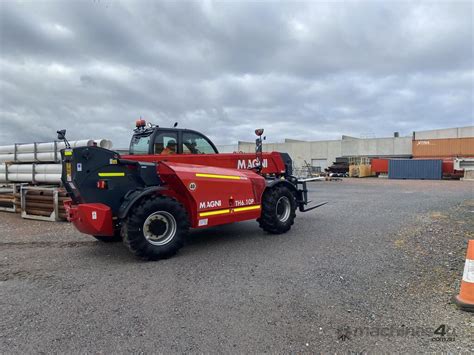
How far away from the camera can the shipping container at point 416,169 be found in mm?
32812

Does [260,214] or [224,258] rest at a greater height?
[260,214]

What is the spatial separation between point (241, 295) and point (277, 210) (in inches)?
145

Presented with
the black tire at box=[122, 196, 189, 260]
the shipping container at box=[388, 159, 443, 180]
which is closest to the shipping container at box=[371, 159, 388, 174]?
the shipping container at box=[388, 159, 443, 180]

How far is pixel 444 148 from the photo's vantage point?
36.5m

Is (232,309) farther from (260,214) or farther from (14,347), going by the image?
(260,214)

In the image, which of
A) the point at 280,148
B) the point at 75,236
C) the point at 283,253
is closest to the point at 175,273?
the point at 283,253

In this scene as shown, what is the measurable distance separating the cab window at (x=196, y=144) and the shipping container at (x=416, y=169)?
1278 inches

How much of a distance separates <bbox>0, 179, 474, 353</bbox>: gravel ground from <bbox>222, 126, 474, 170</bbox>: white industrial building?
36289mm

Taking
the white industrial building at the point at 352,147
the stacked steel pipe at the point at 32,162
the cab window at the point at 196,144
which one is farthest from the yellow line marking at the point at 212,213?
the white industrial building at the point at 352,147

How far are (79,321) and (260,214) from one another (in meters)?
4.27

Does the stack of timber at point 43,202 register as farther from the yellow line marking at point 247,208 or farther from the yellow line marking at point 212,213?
the yellow line marking at point 247,208

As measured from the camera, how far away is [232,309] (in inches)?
142
